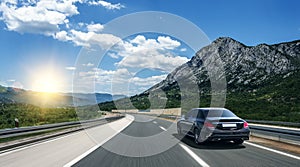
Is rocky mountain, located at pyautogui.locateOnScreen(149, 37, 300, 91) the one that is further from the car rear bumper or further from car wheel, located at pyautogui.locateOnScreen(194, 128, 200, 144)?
the car rear bumper

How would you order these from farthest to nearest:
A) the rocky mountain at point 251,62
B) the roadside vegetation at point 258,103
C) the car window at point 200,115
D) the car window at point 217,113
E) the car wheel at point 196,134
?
the rocky mountain at point 251,62 → the roadside vegetation at point 258,103 → the car window at point 200,115 → the car window at point 217,113 → the car wheel at point 196,134

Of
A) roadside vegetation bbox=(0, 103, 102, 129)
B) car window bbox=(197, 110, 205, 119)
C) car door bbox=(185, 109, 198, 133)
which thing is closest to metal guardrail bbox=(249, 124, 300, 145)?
car window bbox=(197, 110, 205, 119)

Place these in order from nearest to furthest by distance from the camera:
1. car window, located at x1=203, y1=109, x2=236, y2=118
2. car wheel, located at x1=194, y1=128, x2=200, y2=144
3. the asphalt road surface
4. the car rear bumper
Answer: the asphalt road surface < the car rear bumper < car wheel, located at x1=194, y1=128, x2=200, y2=144 < car window, located at x1=203, y1=109, x2=236, y2=118

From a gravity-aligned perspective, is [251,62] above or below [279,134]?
above

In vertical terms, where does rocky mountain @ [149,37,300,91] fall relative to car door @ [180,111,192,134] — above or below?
above

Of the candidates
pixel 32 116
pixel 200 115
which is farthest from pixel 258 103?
pixel 200 115

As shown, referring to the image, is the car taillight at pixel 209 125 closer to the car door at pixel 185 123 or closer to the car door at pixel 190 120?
the car door at pixel 190 120

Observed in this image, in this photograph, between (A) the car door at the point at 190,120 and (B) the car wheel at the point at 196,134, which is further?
(A) the car door at the point at 190,120

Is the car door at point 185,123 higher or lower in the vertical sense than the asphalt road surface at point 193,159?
higher

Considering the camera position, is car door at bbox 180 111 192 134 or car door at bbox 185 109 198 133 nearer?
car door at bbox 185 109 198 133

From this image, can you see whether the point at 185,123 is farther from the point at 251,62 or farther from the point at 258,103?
the point at 251,62

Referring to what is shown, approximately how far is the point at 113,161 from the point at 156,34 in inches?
468

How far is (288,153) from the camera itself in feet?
31.0

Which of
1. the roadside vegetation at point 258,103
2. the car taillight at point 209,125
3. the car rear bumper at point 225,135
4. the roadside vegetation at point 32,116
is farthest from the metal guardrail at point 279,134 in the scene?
the roadside vegetation at point 258,103
